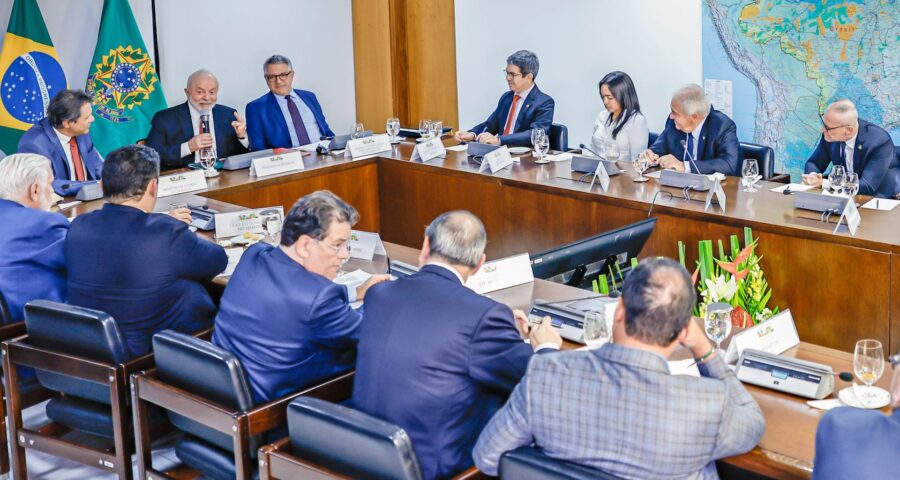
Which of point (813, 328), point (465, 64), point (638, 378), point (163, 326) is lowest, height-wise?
point (813, 328)

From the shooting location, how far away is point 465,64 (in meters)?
7.93

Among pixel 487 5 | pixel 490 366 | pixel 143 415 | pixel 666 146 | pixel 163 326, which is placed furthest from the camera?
pixel 487 5

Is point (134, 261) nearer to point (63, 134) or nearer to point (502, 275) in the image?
point (502, 275)

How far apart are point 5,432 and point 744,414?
2535 millimetres

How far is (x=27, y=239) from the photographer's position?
3.47m

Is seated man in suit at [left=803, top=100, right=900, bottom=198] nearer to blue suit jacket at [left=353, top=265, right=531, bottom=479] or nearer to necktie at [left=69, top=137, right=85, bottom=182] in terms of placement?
blue suit jacket at [left=353, top=265, right=531, bottom=479]

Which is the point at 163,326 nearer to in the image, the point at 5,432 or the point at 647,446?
the point at 5,432

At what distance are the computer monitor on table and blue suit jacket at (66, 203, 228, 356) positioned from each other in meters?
1.13

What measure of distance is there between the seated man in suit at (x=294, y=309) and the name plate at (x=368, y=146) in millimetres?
2865

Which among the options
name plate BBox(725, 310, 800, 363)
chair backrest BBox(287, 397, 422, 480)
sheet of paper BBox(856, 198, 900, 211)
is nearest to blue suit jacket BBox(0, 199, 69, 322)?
chair backrest BBox(287, 397, 422, 480)

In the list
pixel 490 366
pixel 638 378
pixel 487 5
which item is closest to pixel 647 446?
pixel 638 378

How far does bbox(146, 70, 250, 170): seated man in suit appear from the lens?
Answer: 5.68m

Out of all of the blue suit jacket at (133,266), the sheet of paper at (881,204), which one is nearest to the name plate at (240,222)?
the blue suit jacket at (133,266)

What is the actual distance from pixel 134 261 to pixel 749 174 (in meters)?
2.68
